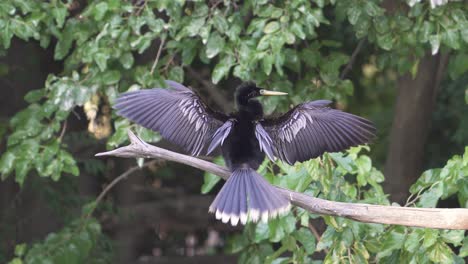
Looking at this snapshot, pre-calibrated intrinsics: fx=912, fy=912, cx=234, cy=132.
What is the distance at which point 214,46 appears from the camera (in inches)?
174

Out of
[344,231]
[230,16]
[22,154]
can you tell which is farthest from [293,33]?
[22,154]

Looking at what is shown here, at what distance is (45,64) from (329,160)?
9.59 feet

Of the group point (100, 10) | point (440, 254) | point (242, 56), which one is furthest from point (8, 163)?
point (440, 254)

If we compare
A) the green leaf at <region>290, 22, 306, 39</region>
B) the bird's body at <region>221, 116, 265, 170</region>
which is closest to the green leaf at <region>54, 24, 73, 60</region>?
the green leaf at <region>290, 22, 306, 39</region>

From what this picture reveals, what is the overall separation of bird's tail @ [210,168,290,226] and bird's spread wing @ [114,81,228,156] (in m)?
0.28

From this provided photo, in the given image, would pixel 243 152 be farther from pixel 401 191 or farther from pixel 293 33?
pixel 401 191

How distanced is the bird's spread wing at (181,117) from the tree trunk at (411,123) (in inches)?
87.7

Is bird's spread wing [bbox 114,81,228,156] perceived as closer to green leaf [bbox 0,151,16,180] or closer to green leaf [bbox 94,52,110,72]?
green leaf [bbox 94,52,110,72]

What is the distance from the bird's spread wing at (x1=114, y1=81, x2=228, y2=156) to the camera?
3.72m

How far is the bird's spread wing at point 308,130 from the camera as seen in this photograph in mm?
3641

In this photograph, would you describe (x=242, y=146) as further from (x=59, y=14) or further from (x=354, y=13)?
(x=59, y=14)

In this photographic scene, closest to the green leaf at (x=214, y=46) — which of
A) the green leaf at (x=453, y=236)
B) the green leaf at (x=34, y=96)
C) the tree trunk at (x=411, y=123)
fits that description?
the green leaf at (x=34, y=96)

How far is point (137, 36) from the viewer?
4523mm

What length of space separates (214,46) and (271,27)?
12.0 inches
